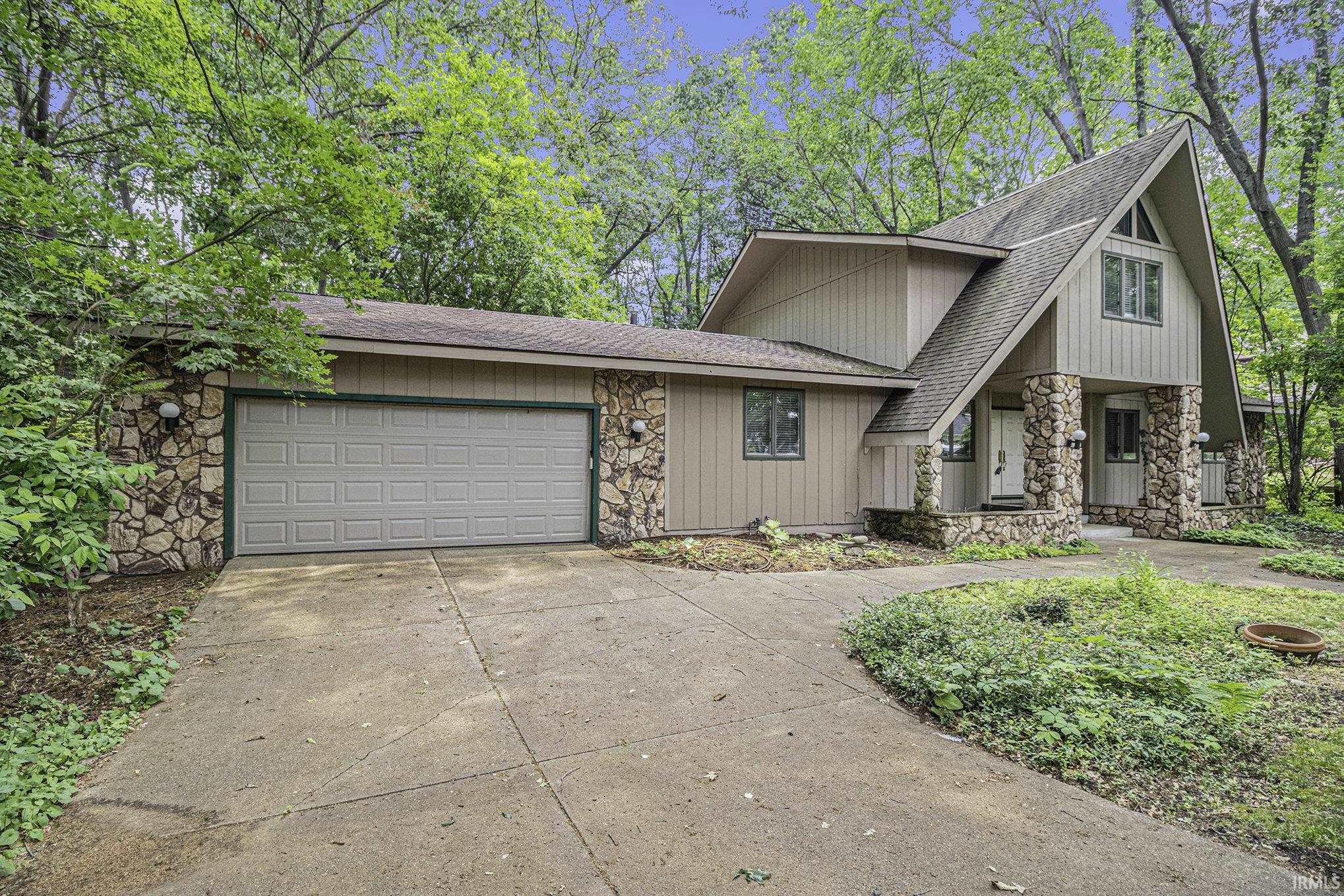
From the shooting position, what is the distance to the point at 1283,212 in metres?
14.9

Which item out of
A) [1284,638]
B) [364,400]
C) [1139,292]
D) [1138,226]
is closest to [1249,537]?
[1139,292]

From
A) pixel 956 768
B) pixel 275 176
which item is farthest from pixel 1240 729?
pixel 275 176

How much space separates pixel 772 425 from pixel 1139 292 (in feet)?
22.4

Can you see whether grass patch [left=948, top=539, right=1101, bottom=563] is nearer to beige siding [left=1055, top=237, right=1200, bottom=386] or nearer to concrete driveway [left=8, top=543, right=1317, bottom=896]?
beige siding [left=1055, top=237, right=1200, bottom=386]

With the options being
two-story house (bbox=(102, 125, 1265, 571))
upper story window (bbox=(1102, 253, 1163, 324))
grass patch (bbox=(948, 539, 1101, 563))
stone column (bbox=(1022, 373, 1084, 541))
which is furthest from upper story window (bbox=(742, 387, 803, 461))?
upper story window (bbox=(1102, 253, 1163, 324))

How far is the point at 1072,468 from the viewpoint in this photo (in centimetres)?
949

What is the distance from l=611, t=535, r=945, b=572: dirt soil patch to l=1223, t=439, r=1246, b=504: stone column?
8.12 metres

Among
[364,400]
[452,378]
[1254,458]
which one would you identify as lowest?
[1254,458]

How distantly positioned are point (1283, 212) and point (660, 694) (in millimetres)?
20471

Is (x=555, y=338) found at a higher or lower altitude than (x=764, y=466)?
higher

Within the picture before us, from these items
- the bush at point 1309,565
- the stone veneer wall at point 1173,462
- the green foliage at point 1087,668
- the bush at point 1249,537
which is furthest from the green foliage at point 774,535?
the bush at point 1249,537

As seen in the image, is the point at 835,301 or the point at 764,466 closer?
the point at 764,466

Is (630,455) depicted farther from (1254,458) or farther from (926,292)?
(1254,458)

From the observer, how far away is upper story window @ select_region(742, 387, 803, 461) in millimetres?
9094
